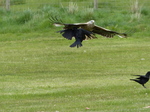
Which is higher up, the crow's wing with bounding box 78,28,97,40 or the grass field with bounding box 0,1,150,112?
the crow's wing with bounding box 78,28,97,40

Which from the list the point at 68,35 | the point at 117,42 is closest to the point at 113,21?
the point at 117,42

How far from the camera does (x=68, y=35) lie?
41.9ft

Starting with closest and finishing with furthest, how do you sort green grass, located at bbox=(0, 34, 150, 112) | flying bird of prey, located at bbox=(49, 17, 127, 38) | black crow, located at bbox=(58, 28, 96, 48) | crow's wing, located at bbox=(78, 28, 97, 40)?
green grass, located at bbox=(0, 34, 150, 112), flying bird of prey, located at bbox=(49, 17, 127, 38), black crow, located at bbox=(58, 28, 96, 48), crow's wing, located at bbox=(78, 28, 97, 40)

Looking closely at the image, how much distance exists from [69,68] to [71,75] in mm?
1511

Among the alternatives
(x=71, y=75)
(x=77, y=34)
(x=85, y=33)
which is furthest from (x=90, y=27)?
(x=71, y=75)

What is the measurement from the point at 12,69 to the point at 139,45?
658cm

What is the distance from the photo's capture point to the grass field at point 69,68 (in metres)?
9.73

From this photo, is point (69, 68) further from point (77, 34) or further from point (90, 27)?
point (77, 34)

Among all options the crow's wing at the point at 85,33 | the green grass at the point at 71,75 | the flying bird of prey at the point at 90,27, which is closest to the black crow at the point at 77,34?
the crow's wing at the point at 85,33

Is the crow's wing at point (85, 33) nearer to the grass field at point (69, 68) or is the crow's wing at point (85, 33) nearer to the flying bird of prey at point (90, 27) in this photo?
the flying bird of prey at point (90, 27)

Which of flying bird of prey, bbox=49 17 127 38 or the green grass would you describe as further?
flying bird of prey, bbox=49 17 127 38

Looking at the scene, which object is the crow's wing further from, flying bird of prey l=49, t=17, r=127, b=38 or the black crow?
flying bird of prey l=49, t=17, r=127, b=38

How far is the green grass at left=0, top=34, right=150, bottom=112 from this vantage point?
9.64 metres

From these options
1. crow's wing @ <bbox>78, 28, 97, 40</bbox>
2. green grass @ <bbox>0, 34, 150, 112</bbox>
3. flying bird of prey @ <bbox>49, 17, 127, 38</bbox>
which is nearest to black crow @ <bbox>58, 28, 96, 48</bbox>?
crow's wing @ <bbox>78, 28, 97, 40</bbox>
